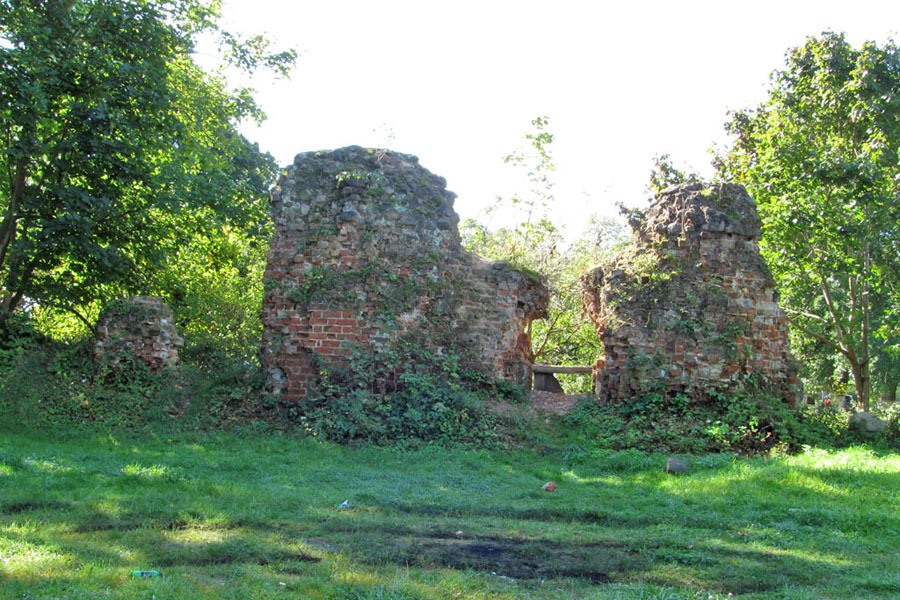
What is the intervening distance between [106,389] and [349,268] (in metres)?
3.95

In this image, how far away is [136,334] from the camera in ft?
36.0

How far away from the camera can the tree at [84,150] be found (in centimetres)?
1026

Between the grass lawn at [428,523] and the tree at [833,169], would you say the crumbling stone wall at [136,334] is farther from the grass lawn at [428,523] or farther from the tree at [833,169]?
the tree at [833,169]

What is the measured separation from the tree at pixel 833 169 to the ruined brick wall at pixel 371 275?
6.43 metres

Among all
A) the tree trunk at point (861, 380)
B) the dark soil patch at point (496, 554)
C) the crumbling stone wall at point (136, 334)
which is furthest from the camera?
the tree trunk at point (861, 380)

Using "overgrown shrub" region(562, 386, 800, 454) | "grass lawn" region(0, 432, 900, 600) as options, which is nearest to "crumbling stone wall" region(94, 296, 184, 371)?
"grass lawn" region(0, 432, 900, 600)

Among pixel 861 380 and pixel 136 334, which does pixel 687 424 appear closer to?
pixel 136 334

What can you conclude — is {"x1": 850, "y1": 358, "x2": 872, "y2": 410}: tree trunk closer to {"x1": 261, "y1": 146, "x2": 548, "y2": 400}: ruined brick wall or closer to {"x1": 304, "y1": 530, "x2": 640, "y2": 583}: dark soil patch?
{"x1": 261, "y1": 146, "x2": 548, "y2": 400}: ruined brick wall

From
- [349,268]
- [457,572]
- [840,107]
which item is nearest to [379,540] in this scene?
[457,572]

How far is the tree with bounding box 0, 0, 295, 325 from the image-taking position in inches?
404

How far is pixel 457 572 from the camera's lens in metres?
4.44

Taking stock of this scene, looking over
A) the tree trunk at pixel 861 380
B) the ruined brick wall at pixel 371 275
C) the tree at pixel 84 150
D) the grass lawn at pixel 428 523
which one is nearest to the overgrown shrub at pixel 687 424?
the grass lawn at pixel 428 523

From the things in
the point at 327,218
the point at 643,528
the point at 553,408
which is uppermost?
the point at 327,218

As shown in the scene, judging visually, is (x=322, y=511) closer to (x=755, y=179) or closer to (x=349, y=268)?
(x=349, y=268)
